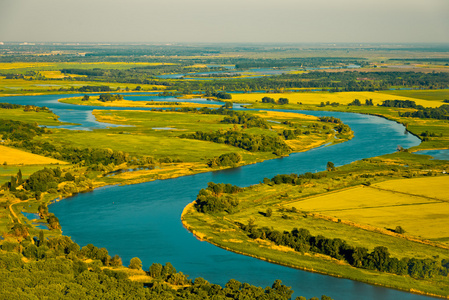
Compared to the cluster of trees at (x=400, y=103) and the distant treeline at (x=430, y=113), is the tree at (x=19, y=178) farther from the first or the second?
the cluster of trees at (x=400, y=103)

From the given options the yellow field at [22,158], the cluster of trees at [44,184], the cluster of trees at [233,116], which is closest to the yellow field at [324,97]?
the cluster of trees at [233,116]

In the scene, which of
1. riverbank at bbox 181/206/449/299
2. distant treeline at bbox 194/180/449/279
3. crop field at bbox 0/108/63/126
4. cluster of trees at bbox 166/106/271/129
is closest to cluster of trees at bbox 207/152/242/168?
distant treeline at bbox 194/180/449/279

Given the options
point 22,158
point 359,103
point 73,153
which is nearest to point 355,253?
point 73,153

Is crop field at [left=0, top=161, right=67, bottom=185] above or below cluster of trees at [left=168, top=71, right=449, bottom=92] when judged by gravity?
below

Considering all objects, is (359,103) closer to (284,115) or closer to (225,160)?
(284,115)

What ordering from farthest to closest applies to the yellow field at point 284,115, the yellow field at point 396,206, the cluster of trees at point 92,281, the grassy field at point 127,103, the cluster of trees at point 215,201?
the grassy field at point 127,103 < the yellow field at point 284,115 < the cluster of trees at point 215,201 < the yellow field at point 396,206 < the cluster of trees at point 92,281

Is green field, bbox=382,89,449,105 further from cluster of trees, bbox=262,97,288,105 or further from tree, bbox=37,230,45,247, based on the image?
tree, bbox=37,230,45,247
